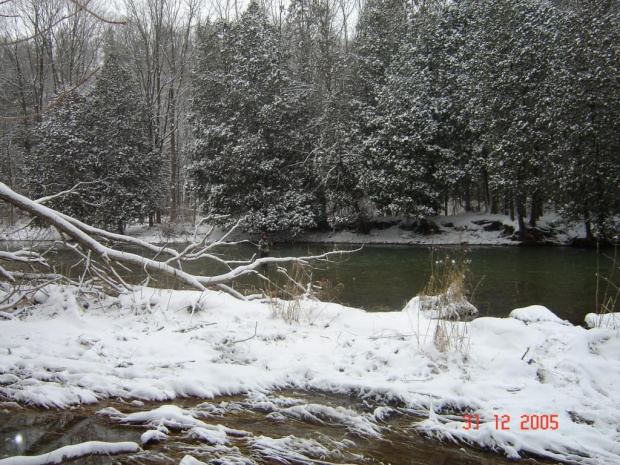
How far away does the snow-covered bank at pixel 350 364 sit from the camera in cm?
289

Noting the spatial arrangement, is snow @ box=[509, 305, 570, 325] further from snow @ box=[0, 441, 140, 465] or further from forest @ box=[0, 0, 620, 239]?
forest @ box=[0, 0, 620, 239]

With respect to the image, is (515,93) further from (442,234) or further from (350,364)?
(350,364)

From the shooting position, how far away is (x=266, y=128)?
2205 cm

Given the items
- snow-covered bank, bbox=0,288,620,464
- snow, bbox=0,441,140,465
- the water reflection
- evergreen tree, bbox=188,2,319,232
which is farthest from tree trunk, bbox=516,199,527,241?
snow, bbox=0,441,140,465

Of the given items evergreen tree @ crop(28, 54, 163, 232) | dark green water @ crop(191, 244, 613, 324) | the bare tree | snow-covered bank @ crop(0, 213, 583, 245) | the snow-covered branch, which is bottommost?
dark green water @ crop(191, 244, 613, 324)

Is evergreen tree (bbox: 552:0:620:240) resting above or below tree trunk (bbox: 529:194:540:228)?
above

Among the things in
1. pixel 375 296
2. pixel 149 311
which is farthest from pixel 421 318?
pixel 375 296

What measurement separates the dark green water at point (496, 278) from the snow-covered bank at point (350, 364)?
2.66m

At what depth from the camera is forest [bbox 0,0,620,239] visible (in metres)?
18.5

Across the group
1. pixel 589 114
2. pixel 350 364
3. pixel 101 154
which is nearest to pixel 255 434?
pixel 350 364

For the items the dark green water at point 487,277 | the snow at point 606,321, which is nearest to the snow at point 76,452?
the dark green water at point 487,277
